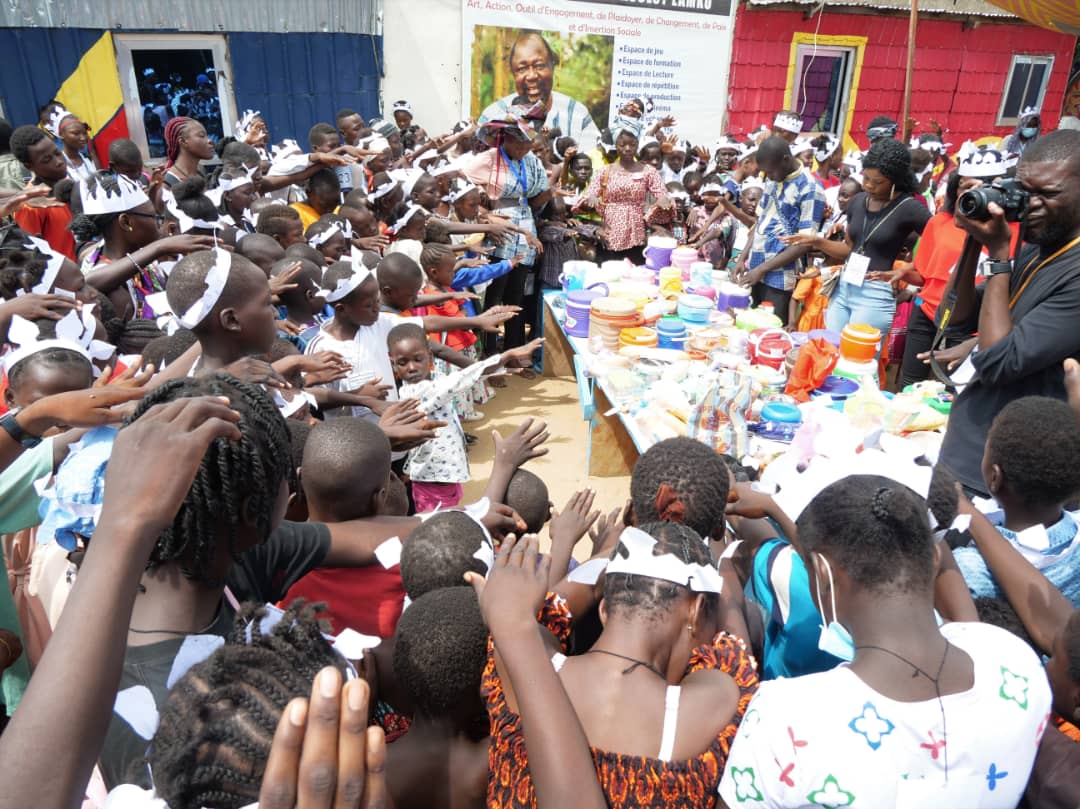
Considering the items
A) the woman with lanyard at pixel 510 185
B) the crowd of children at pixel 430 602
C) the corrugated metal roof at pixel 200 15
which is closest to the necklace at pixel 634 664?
the crowd of children at pixel 430 602

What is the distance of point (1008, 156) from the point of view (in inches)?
159

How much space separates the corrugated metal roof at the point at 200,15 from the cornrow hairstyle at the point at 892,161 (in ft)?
27.0

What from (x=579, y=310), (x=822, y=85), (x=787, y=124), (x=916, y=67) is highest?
(x=916, y=67)

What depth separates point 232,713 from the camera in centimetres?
100

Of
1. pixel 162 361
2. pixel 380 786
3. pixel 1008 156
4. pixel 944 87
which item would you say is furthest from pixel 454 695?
pixel 944 87

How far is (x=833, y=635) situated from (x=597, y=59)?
12.5 meters

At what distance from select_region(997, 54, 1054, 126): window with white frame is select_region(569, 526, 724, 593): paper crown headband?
1735 centimetres

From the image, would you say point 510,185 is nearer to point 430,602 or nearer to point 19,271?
point 19,271

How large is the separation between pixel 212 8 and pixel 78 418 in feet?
30.7

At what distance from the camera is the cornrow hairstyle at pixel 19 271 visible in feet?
10.0

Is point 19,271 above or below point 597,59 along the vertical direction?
below

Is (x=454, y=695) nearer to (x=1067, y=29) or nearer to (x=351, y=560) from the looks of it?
(x=351, y=560)

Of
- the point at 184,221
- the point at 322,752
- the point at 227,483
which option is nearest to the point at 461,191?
the point at 184,221

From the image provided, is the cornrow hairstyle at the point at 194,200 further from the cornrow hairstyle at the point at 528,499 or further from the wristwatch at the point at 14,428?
the cornrow hairstyle at the point at 528,499
